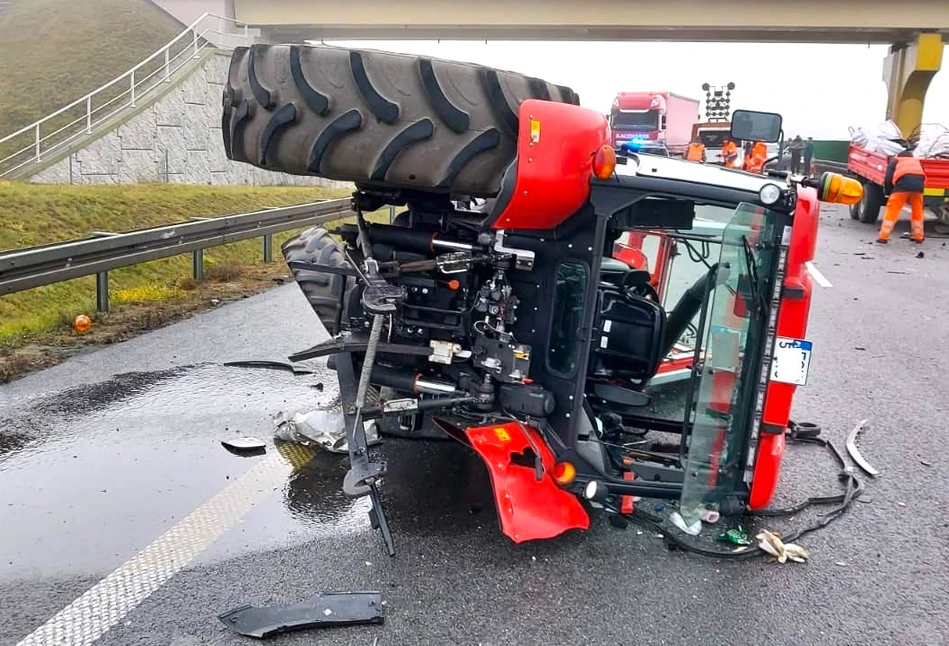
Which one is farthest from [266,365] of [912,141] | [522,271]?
[912,141]

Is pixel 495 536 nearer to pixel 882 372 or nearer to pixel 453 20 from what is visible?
pixel 882 372

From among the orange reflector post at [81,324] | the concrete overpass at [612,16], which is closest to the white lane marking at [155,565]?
the orange reflector post at [81,324]

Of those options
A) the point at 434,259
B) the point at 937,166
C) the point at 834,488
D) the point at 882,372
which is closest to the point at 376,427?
the point at 434,259

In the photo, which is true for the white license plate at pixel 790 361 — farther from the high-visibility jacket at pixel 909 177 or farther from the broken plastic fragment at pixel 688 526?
the high-visibility jacket at pixel 909 177

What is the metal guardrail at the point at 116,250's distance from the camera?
652cm

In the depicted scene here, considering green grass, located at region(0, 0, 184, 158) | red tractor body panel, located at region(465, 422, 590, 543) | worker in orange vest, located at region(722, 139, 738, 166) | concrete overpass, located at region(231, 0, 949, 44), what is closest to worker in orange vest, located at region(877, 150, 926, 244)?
worker in orange vest, located at region(722, 139, 738, 166)

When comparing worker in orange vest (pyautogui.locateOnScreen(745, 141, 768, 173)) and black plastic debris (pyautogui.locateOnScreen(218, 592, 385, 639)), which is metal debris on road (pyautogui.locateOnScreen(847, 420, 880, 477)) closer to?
black plastic debris (pyautogui.locateOnScreen(218, 592, 385, 639))

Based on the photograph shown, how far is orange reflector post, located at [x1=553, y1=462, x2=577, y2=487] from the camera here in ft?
12.2

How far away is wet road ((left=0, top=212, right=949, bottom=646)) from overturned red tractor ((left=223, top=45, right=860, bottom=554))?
0.88 ft

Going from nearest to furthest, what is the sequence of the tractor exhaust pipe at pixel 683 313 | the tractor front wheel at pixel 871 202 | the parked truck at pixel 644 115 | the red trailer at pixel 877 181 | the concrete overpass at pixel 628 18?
the tractor exhaust pipe at pixel 683 313 < the red trailer at pixel 877 181 < the tractor front wheel at pixel 871 202 < the parked truck at pixel 644 115 < the concrete overpass at pixel 628 18

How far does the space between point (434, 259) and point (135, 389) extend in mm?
2896

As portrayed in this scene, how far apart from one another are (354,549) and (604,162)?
1.96 meters

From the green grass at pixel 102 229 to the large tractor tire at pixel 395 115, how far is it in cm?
451

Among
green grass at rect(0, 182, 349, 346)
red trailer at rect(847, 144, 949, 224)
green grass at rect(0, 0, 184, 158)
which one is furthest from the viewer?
green grass at rect(0, 0, 184, 158)
